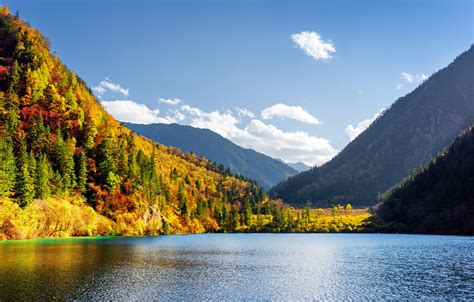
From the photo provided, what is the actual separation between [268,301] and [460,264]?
5625 centimetres

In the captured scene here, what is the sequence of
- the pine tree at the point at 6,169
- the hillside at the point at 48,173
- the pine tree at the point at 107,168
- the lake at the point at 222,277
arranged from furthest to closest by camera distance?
the pine tree at the point at 107,168 → the hillside at the point at 48,173 → the pine tree at the point at 6,169 → the lake at the point at 222,277

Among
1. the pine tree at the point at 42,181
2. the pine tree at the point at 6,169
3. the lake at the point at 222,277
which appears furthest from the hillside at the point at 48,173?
the lake at the point at 222,277

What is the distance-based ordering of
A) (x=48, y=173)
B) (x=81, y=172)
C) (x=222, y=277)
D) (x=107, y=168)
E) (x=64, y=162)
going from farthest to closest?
1. (x=107, y=168)
2. (x=81, y=172)
3. (x=64, y=162)
4. (x=48, y=173)
5. (x=222, y=277)

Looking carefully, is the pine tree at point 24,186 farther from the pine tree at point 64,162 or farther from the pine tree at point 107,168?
the pine tree at point 107,168

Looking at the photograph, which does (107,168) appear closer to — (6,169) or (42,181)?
(42,181)

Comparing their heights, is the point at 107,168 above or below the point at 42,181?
above

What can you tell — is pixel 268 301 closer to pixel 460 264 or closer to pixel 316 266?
pixel 316 266

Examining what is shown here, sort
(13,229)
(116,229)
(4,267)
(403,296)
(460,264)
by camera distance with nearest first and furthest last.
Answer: (403,296)
(4,267)
(460,264)
(13,229)
(116,229)

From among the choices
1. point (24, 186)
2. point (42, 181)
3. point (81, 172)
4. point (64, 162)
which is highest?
point (64, 162)

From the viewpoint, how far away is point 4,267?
7012 cm

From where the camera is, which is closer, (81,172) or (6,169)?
(6,169)

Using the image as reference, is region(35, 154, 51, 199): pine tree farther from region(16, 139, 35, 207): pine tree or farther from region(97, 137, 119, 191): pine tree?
region(97, 137, 119, 191): pine tree

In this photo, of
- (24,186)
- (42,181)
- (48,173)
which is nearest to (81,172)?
(48,173)

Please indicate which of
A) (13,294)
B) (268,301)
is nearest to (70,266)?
(13,294)
